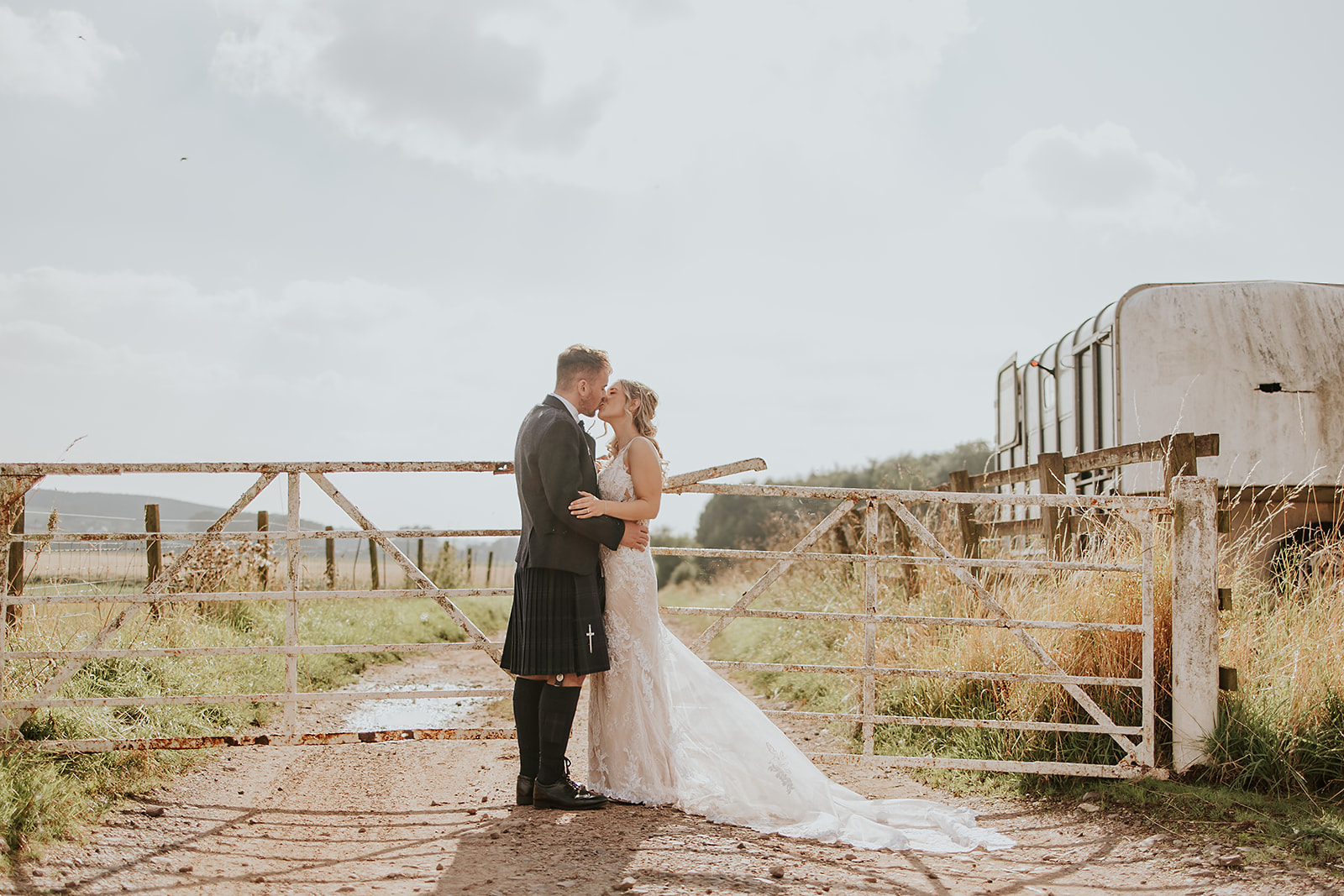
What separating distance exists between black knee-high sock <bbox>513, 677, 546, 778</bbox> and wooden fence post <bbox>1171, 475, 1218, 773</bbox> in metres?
3.22

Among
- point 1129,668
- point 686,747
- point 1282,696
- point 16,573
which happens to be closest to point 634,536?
point 686,747

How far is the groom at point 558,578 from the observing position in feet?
12.8

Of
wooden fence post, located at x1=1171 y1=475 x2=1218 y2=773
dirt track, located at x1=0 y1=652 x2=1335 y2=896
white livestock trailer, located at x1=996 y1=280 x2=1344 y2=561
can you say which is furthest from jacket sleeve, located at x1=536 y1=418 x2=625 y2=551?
white livestock trailer, located at x1=996 y1=280 x2=1344 y2=561

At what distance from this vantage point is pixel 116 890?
3.22 m

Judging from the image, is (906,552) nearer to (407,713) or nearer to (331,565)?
(407,713)

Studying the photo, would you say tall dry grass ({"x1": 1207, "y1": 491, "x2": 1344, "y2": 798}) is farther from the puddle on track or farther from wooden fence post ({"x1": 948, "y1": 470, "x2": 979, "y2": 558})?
the puddle on track

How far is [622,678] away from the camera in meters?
4.11

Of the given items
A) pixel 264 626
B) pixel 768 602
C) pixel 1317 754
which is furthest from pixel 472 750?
pixel 768 602

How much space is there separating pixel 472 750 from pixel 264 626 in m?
3.94

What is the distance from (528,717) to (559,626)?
0.50m

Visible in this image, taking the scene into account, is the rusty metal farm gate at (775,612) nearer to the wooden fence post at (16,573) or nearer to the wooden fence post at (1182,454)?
the wooden fence post at (16,573)

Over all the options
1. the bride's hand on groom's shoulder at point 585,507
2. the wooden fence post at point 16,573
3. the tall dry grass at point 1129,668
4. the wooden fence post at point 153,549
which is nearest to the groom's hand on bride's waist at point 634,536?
the bride's hand on groom's shoulder at point 585,507

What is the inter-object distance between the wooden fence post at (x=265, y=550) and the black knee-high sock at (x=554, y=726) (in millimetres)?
5550

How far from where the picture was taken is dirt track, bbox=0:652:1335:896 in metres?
3.28
